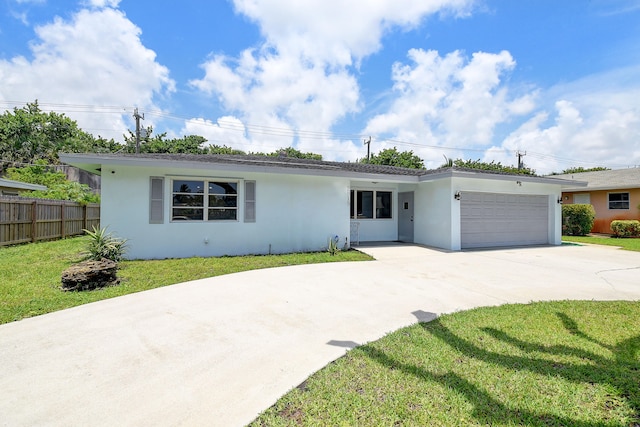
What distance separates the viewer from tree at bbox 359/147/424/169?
115 ft

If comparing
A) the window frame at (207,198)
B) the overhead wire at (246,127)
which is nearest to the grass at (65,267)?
the window frame at (207,198)

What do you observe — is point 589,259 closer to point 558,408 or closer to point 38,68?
point 558,408

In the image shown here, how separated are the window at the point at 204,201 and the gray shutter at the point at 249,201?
11.6 inches

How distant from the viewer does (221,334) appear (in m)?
3.74

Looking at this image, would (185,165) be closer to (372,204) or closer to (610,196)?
(372,204)

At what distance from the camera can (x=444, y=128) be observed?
2214 cm

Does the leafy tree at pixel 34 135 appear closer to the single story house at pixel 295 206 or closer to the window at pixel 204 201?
the single story house at pixel 295 206

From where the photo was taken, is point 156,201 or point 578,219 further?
point 578,219

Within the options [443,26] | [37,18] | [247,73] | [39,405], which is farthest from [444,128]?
[39,405]

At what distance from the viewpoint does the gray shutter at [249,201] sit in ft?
32.0

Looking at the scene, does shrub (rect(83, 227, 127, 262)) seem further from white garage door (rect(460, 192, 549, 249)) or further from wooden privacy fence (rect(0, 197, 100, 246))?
white garage door (rect(460, 192, 549, 249))

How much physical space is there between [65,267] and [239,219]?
4.40 m

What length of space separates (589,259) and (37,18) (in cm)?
1939

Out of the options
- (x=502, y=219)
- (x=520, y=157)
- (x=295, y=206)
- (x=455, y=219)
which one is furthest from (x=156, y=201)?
(x=520, y=157)
